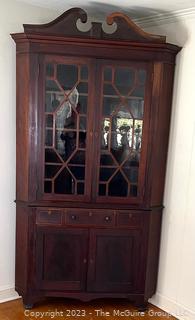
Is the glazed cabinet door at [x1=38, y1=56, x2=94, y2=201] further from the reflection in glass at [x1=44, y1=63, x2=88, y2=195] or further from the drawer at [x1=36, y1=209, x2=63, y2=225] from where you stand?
the drawer at [x1=36, y1=209, x2=63, y2=225]

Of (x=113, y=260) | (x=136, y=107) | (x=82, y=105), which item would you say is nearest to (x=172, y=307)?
(x=113, y=260)

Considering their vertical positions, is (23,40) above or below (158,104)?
above

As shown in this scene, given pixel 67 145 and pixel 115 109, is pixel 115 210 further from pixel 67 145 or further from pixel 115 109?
pixel 115 109

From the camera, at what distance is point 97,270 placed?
2543mm

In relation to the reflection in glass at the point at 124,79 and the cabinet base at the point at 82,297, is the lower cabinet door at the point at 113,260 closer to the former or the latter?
the cabinet base at the point at 82,297

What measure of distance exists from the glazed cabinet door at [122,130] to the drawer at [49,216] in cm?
32

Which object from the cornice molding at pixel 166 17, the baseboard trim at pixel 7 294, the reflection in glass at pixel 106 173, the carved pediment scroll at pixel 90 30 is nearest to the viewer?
the carved pediment scroll at pixel 90 30

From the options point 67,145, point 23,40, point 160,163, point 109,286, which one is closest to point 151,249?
point 109,286

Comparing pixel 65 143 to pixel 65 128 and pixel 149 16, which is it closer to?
pixel 65 128

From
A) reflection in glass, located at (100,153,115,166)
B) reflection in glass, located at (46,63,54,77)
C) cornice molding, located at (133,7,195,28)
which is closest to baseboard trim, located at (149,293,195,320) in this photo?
reflection in glass, located at (100,153,115,166)

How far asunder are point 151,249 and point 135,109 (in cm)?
111

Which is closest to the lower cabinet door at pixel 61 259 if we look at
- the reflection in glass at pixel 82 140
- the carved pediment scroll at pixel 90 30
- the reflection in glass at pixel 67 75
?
the reflection in glass at pixel 82 140

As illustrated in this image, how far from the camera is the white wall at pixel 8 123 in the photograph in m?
2.45

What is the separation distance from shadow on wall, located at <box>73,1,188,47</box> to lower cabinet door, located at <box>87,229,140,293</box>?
1540 mm
